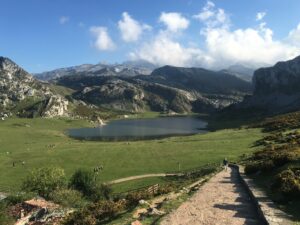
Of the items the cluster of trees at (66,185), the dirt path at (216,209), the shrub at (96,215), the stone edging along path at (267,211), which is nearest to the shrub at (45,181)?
the cluster of trees at (66,185)

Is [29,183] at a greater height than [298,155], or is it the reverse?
[298,155]

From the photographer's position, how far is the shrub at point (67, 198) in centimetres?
5319

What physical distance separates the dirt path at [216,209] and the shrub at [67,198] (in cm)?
2120

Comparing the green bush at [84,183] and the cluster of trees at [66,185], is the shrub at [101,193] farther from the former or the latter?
the green bush at [84,183]

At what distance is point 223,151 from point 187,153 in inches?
363

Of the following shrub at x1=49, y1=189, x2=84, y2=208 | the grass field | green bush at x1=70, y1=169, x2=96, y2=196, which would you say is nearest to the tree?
green bush at x1=70, y1=169, x2=96, y2=196

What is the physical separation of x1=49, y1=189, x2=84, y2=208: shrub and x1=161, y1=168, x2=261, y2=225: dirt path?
21195 mm

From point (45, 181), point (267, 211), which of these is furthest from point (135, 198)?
point (45, 181)

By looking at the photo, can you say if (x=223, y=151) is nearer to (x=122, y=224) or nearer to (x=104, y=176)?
(x=104, y=176)

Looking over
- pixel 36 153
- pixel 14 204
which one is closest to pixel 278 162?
pixel 14 204

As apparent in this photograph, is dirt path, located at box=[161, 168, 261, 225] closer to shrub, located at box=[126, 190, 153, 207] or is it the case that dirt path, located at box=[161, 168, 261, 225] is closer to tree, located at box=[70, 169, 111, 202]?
shrub, located at box=[126, 190, 153, 207]

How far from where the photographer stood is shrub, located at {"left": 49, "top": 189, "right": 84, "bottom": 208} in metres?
53.2

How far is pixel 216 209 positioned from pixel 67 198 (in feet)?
100

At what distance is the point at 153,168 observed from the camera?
85938 millimetres
